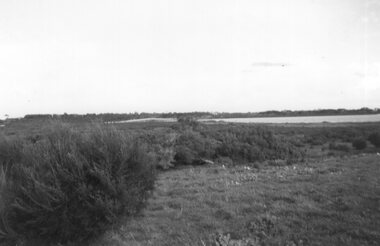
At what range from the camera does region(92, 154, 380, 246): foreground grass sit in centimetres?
560

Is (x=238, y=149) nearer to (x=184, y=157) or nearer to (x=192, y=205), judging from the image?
(x=184, y=157)

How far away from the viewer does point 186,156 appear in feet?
56.4

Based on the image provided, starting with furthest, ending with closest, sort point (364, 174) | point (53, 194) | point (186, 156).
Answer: point (186, 156), point (364, 174), point (53, 194)

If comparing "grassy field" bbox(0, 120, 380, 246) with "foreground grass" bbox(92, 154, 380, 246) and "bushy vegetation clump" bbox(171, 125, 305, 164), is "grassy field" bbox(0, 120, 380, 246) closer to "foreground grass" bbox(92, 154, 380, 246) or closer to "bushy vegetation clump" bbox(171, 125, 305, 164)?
"foreground grass" bbox(92, 154, 380, 246)

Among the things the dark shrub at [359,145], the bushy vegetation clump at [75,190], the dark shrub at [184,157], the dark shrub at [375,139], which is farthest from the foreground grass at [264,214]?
the dark shrub at [375,139]

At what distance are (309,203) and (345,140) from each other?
28.3 m

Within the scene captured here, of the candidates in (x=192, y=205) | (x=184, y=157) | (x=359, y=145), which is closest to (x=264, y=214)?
(x=192, y=205)

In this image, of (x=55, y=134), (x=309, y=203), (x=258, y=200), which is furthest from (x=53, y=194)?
(x=309, y=203)

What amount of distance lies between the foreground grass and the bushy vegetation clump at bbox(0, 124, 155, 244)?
62 cm

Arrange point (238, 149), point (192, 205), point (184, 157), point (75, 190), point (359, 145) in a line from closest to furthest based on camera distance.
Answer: point (75, 190), point (192, 205), point (184, 157), point (238, 149), point (359, 145)

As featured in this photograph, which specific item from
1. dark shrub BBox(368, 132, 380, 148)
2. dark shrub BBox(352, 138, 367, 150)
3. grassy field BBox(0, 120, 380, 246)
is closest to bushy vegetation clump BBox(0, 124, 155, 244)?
grassy field BBox(0, 120, 380, 246)

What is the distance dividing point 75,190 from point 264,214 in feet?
13.0

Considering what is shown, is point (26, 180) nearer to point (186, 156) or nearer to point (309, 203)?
point (309, 203)

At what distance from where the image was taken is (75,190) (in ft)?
19.6
